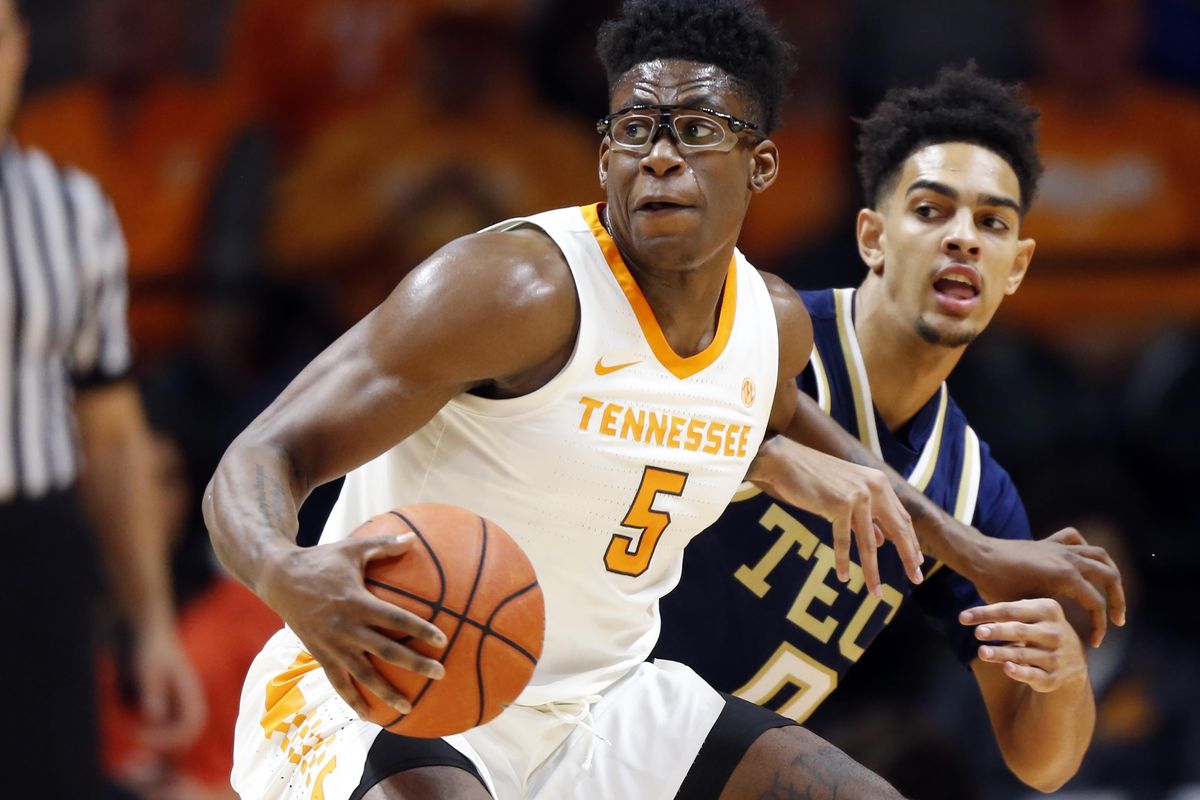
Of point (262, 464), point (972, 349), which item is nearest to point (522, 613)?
point (262, 464)

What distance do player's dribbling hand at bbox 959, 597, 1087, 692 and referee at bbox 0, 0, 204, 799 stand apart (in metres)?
3.43

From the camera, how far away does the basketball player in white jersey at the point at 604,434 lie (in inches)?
119

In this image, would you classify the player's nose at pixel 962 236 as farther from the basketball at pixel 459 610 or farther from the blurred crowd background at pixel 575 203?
the blurred crowd background at pixel 575 203

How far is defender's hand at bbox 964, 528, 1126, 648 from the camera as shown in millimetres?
3744

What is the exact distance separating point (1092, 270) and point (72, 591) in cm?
493

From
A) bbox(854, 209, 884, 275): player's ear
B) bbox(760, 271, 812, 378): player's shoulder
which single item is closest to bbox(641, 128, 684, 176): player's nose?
bbox(760, 271, 812, 378): player's shoulder

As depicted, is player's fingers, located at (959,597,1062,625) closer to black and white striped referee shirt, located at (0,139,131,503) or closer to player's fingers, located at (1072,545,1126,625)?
player's fingers, located at (1072,545,1126,625)

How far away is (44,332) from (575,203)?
8.13 feet

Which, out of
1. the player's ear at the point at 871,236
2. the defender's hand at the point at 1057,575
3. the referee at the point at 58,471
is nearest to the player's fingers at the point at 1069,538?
the defender's hand at the point at 1057,575

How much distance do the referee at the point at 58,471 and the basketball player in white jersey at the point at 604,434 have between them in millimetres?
2445

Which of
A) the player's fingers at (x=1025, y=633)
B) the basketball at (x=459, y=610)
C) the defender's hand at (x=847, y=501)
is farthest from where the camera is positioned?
the player's fingers at (x=1025, y=633)

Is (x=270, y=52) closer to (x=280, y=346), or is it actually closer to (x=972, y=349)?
(x=280, y=346)

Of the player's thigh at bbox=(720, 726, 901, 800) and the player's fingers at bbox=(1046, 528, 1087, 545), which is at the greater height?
the player's fingers at bbox=(1046, 528, 1087, 545)

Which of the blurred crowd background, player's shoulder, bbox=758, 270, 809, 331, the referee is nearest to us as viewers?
player's shoulder, bbox=758, 270, 809, 331
